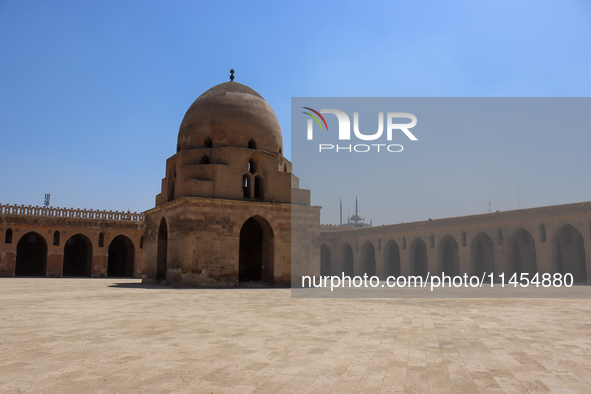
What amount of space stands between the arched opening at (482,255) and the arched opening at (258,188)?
52.3 feet

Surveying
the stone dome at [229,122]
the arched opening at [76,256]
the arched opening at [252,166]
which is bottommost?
the arched opening at [76,256]

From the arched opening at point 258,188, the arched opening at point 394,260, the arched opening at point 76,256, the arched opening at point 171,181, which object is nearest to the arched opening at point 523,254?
the arched opening at point 394,260

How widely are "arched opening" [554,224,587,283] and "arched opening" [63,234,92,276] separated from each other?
96.2 ft

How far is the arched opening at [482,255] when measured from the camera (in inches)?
1110

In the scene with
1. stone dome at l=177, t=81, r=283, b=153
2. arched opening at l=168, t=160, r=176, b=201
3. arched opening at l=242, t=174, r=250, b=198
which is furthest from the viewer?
arched opening at l=168, t=160, r=176, b=201

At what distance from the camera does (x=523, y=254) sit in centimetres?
2845

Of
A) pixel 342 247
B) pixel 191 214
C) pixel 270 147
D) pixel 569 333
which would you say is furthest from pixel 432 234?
pixel 569 333

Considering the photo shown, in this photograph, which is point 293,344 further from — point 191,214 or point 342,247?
Result: point 342,247

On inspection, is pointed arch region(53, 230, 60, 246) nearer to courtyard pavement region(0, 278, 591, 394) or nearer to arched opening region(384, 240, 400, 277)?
courtyard pavement region(0, 278, 591, 394)

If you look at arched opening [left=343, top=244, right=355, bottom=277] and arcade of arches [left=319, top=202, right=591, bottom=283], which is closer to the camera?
arcade of arches [left=319, top=202, right=591, bottom=283]

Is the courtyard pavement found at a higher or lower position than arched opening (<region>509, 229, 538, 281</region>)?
lower

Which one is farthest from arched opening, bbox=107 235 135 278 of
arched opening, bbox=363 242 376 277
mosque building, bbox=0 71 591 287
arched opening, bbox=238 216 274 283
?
arched opening, bbox=363 242 376 277

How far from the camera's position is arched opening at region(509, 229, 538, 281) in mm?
27953

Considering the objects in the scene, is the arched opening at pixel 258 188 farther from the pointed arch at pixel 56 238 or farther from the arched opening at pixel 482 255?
the arched opening at pixel 482 255
